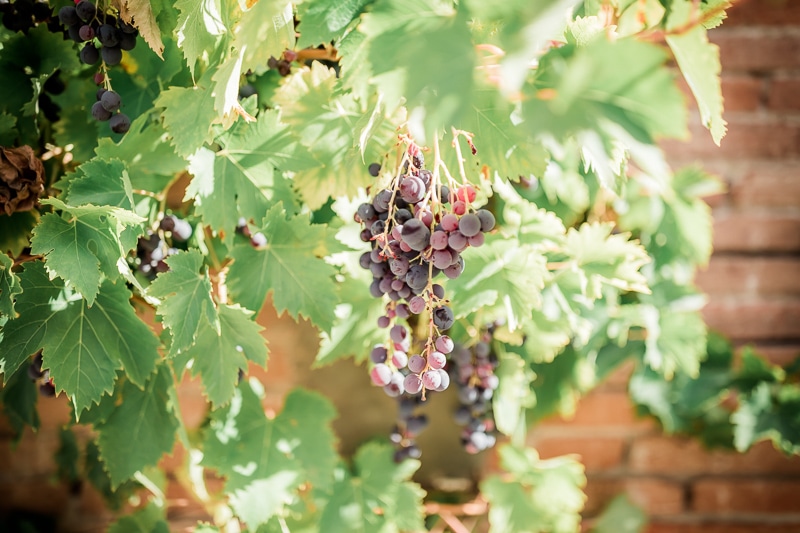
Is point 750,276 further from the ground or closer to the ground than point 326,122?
closer to the ground

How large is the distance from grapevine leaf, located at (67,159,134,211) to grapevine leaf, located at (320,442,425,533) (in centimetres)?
54

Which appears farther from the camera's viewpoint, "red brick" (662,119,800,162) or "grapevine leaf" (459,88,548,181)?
"red brick" (662,119,800,162)

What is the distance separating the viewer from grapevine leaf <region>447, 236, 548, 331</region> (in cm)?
62

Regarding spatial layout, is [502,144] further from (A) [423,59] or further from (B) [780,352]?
(B) [780,352]

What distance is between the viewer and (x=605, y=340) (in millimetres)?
1000

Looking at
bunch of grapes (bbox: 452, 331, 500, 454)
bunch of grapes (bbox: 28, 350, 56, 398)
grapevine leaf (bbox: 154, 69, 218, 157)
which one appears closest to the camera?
grapevine leaf (bbox: 154, 69, 218, 157)

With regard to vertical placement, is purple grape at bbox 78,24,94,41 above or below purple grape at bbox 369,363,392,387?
above

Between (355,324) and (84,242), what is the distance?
32 centimetres

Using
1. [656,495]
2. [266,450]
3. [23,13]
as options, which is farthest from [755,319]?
[23,13]

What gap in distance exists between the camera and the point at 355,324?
73 centimetres

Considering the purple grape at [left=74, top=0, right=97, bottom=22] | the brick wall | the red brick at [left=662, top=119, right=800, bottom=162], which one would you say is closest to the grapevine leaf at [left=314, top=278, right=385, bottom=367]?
the purple grape at [left=74, top=0, right=97, bottom=22]

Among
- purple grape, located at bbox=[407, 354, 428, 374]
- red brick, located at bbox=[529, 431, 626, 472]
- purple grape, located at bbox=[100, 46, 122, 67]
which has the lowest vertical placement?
red brick, located at bbox=[529, 431, 626, 472]

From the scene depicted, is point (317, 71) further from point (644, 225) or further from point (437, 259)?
point (644, 225)

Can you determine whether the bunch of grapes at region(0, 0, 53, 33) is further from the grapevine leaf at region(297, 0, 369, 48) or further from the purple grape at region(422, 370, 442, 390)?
the purple grape at region(422, 370, 442, 390)
